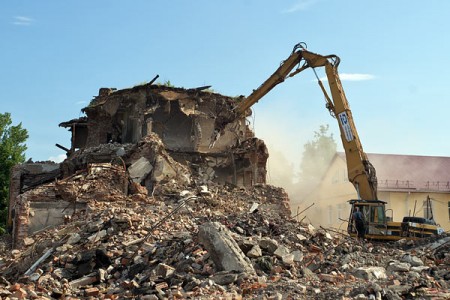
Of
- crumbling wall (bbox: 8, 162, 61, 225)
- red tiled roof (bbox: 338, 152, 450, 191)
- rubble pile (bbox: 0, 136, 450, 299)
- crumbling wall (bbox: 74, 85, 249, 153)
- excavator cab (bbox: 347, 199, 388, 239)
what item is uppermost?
crumbling wall (bbox: 74, 85, 249, 153)

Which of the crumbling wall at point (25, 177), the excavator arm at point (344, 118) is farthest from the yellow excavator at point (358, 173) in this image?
the crumbling wall at point (25, 177)

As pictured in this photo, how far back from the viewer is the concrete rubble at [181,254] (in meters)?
9.47

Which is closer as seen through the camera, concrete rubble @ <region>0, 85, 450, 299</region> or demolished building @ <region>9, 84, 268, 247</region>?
concrete rubble @ <region>0, 85, 450, 299</region>

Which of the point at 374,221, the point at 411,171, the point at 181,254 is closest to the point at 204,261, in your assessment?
the point at 181,254

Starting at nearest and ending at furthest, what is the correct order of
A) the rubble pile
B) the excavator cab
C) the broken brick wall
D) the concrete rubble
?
the rubble pile < the concrete rubble < the excavator cab < the broken brick wall

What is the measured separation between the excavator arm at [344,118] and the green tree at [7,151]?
1593 centimetres

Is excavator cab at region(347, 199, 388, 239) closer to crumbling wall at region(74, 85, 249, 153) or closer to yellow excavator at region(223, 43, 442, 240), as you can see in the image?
yellow excavator at region(223, 43, 442, 240)

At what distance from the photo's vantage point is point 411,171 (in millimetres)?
33406

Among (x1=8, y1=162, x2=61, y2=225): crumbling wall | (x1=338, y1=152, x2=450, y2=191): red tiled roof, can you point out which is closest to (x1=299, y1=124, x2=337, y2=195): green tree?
(x1=338, y1=152, x2=450, y2=191): red tiled roof

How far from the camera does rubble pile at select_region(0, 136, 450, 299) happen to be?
9266 millimetres

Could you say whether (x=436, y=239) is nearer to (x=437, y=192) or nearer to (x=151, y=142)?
(x=151, y=142)

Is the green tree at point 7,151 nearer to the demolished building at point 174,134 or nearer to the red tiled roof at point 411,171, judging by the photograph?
the demolished building at point 174,134

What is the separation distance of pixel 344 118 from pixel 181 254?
332 inches

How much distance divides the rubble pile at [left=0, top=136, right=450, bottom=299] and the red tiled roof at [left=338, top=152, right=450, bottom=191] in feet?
57.1
